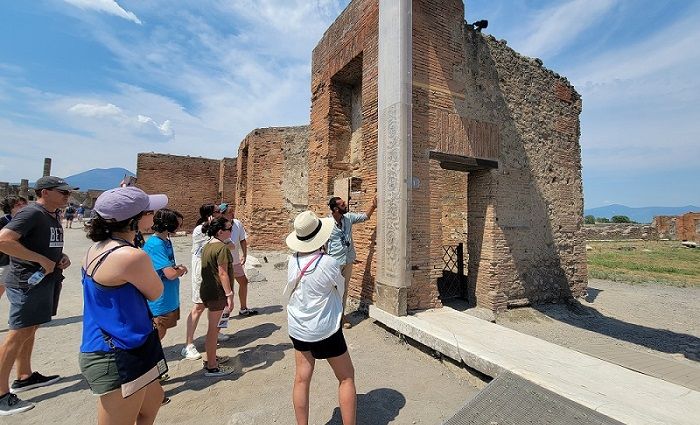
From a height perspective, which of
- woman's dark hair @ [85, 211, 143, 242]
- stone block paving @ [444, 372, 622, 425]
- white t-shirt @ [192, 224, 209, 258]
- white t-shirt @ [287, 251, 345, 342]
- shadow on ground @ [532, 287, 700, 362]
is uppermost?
woman's dark hair @ [85, 211, 143, 242]

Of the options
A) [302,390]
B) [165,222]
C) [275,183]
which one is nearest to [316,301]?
[302,390]

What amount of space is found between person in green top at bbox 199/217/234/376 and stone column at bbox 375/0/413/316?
2.33m

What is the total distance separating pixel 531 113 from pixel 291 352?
6944mm

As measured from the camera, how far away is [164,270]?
3.32 meters

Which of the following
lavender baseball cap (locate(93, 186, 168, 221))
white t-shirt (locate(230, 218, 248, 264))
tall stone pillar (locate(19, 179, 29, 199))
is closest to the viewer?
lavender baseball cap (locate(93, 186, 168, 221))

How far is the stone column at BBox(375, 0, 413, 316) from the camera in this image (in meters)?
4.98

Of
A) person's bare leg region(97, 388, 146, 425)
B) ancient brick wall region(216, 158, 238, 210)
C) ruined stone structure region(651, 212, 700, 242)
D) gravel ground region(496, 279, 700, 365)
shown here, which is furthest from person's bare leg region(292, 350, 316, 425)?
ruined stone structure region(651, 212, 700, 242)

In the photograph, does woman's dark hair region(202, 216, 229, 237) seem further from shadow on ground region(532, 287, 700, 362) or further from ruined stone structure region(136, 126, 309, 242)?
ruined stone structure region(136, 126, 309, 242)

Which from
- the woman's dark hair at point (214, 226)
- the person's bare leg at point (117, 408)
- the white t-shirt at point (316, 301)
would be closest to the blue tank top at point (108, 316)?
the person's bare leg at point (117, 408)

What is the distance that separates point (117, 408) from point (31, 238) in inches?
96.3

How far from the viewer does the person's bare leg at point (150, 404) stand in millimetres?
2051

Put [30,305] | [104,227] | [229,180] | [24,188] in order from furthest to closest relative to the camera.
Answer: [24,188]
[229,180]
[30,305]
[104,227]

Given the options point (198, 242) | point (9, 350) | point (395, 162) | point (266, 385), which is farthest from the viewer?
Result: point (395, 162)

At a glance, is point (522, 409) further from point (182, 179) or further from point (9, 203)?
point (182, 179)
